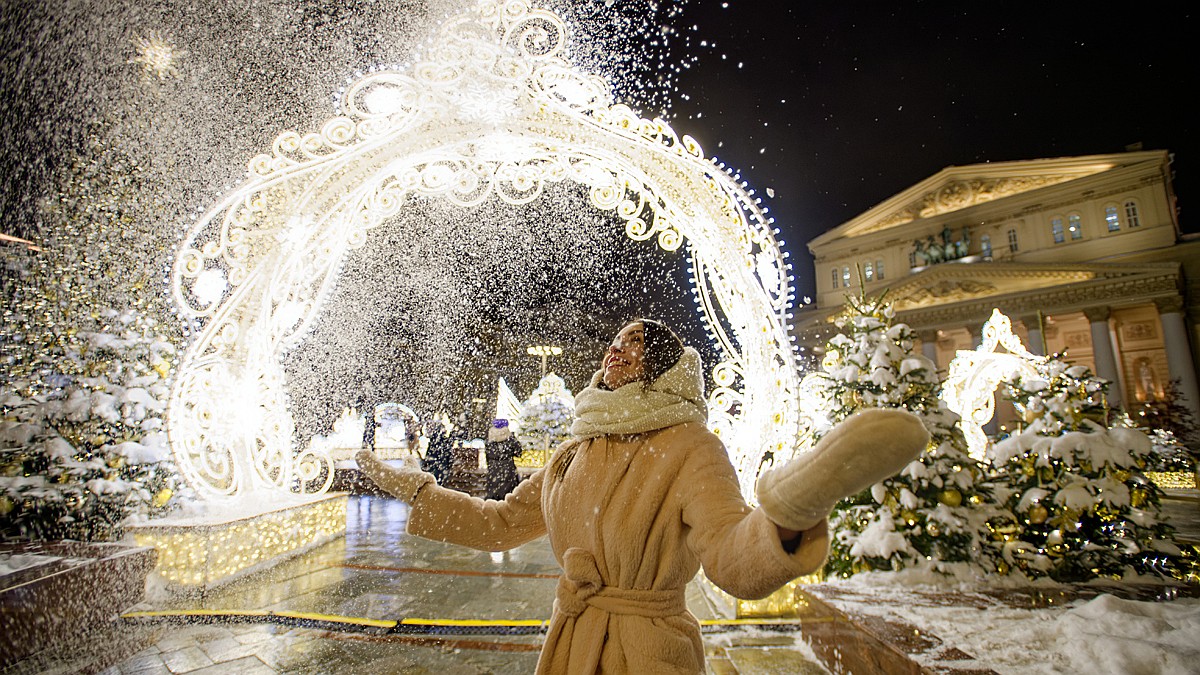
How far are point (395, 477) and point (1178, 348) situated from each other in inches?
1370

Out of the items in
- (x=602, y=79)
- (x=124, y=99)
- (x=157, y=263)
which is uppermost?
(x=124, y=99)

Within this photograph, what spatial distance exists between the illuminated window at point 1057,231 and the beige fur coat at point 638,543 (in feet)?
123

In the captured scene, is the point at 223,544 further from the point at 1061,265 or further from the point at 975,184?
the point at 975,184

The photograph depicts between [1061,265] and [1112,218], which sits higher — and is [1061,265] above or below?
below

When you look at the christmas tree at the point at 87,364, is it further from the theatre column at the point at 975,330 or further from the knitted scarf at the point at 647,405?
the theatre column at the point at 975,330

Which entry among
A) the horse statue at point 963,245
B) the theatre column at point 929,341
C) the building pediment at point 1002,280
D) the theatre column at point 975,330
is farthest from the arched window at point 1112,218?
the theatre column at point 929,341

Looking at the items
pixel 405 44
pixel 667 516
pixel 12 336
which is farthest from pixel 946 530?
pixel 12 336

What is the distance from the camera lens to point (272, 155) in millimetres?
5352

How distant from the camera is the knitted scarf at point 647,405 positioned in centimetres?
186

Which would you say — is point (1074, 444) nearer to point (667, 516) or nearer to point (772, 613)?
point (772, 613)

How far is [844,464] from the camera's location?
1.06 metres

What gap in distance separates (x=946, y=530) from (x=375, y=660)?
4.64 metres

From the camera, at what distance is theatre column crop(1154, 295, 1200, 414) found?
2267 centimetres

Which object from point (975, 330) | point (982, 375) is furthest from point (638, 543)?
point (975, 330)
